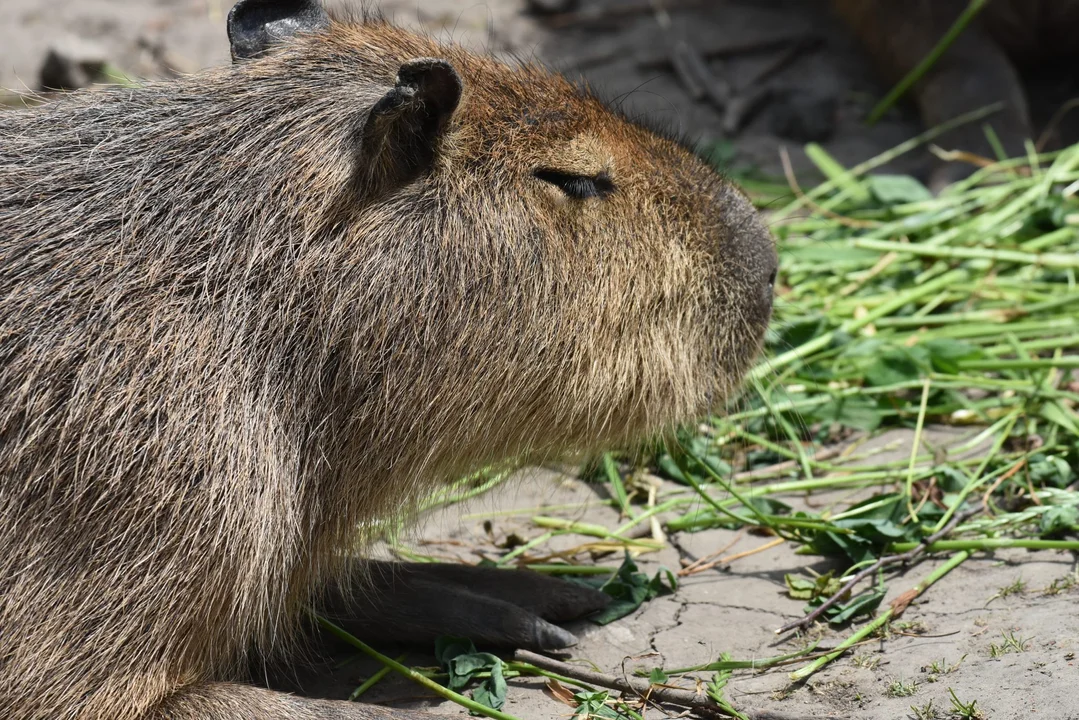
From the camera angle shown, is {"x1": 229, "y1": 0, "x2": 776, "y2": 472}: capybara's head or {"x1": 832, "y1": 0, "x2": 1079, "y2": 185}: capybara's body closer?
{"x1": 229, "y1": 0, "x2": 776, "y2": 472}: capybara's head

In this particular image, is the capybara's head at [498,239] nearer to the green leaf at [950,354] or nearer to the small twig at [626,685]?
the small twig at [626,685]

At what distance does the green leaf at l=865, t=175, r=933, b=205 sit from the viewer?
541 cm

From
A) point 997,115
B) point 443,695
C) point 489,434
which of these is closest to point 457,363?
point 489,434

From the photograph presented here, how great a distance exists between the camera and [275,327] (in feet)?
8.55

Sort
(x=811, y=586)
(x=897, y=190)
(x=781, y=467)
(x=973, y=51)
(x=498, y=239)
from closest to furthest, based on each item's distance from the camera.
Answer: (x=498, y=239) < (x=811, y=586) < (x=781, y=467) < (x=897, y=190) < (x=973, y=51)

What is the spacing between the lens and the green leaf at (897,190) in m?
5.41

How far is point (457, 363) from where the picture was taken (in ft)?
8.86

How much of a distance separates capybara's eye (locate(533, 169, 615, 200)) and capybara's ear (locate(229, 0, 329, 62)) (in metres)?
0.74

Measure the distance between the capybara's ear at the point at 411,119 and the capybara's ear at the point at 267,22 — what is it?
594mm

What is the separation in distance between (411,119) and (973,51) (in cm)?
484

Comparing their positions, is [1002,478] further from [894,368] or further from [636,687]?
[636,687]

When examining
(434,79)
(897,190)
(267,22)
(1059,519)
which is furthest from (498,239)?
(897,190)

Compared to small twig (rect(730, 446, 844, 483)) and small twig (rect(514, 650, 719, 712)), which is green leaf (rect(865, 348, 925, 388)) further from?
small twig (rect(514, 650, 719, 712))

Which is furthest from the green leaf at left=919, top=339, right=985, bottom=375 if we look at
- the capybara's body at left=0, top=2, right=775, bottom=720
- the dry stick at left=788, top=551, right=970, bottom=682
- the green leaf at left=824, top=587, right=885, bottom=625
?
the capybara's body at left=0, top=2, right=775, bottom=720
